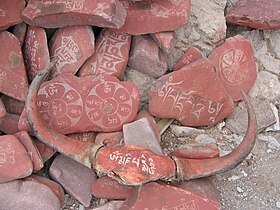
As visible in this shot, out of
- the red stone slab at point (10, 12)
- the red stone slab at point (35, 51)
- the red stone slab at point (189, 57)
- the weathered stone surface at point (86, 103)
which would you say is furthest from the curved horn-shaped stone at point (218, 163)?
the red stone slab at point (10, 12)

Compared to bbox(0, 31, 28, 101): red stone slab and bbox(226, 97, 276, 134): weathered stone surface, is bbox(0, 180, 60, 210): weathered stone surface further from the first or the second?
bbox(226, 97, 276, 134): weathered stone surface

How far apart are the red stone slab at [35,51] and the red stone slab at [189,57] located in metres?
0.58

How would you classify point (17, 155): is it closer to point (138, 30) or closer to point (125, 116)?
point (125, 116)

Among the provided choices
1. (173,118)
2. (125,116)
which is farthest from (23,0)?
(173,118)

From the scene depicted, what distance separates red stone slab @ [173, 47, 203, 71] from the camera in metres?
2.42

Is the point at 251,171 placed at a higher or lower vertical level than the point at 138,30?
lower

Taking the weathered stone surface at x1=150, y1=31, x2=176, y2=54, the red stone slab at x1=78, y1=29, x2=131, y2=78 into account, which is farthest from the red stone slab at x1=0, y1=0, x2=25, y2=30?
the weathered stone surface at x1=150, y1=31, x2=176, y2=54

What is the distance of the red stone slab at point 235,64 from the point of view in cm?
245

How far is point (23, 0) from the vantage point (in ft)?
7.57

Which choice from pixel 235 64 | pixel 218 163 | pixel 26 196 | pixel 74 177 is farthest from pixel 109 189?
pixel 235 64

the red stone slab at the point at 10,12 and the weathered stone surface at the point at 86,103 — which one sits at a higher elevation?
the red stone slab at the point at 10,12

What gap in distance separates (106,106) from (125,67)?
0.23m

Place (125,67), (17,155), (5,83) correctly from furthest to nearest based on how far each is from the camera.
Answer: (125,67) → (5,83) → (17,155)

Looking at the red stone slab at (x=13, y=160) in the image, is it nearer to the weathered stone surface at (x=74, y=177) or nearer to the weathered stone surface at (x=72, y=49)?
the weathered stone surface at (x=74, y=177)
